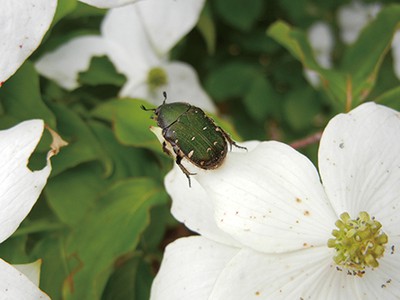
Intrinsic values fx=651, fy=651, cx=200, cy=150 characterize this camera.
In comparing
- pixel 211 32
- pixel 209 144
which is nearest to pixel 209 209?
pixel 209 144

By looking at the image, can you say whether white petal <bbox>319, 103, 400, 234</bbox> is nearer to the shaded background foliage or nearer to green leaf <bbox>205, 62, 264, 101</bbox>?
the shaded background foliage

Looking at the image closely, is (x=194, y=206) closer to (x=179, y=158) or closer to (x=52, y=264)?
(x=179, y=158)

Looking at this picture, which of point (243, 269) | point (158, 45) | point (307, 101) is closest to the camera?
point (243, 269)

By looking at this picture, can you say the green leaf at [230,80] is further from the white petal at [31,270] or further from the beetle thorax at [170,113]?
the white petal at [31,270]

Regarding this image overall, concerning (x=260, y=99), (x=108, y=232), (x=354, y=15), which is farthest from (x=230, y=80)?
(x=108, y=232)

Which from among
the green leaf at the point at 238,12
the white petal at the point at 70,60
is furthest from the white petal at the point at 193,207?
the green leaf at the point at 238,12

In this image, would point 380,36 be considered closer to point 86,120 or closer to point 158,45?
point 158,45

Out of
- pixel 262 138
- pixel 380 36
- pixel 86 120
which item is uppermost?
pixel 86 120
